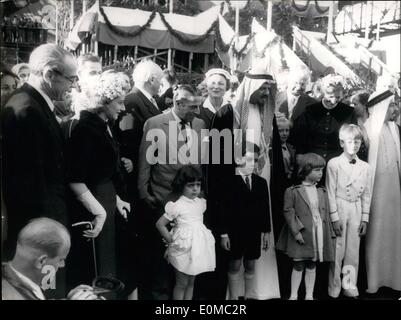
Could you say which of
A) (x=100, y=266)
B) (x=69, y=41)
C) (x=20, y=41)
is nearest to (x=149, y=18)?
(x=69, y=41)

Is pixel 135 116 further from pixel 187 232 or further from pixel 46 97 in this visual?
pixel 187 232

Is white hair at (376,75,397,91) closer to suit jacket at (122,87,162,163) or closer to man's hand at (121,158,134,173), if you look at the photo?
suit jacket at (122,87,162,163)

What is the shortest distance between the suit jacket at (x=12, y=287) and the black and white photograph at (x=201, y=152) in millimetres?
11

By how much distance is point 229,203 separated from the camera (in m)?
4.49

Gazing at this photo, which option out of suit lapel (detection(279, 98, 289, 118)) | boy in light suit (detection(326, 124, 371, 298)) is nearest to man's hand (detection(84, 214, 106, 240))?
suit lapel (detection(279, 98, 289, 118))

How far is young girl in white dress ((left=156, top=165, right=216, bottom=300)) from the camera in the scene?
430 centimetres

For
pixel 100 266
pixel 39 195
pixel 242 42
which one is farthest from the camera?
pixel 242 42

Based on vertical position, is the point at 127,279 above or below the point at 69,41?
below

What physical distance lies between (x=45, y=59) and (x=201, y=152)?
4.71 feet

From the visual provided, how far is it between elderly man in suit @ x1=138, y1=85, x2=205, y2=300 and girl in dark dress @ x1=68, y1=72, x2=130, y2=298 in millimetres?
247

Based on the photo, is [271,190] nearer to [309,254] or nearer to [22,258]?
[309,254]

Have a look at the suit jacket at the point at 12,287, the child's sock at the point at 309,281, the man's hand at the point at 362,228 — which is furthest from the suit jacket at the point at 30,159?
the man's hand at the point at 362,228

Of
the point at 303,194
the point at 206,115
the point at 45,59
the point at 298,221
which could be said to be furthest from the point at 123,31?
the point at 298,221
